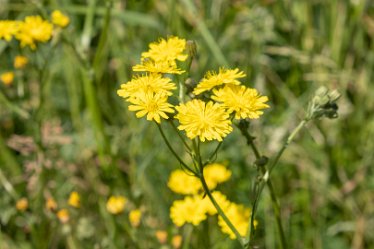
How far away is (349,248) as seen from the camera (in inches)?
81.1

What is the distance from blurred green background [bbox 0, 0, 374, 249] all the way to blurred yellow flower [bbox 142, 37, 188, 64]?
482 mm

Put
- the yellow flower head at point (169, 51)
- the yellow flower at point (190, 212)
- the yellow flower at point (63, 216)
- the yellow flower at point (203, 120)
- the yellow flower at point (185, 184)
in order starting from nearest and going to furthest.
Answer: the yellow flower at point (203, 120)
the yellow flower head at point (169, 51)
the yellow flower at point (190, 212)
the yellow flower at point (185, 184)
the yellow flower at point (63, 216)

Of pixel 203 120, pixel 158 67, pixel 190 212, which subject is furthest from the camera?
pixel 190 212

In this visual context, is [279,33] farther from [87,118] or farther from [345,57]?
[87,118]

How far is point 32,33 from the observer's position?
1756 mm

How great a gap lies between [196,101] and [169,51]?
172mm

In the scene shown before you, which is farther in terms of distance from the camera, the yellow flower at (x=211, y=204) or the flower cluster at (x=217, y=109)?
the yellow flower at (x=211, y=204)

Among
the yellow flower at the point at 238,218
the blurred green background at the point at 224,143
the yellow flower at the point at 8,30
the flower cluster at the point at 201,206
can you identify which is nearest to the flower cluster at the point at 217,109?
the flower cluster at the point at 201,206

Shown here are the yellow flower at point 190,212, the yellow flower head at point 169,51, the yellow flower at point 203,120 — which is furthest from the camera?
the yellow flower at point 190,212

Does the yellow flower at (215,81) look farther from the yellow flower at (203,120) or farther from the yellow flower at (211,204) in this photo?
the yellow flower at (211,204)

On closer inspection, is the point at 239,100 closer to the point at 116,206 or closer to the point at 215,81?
the point at 215,81

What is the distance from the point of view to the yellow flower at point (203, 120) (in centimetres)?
109

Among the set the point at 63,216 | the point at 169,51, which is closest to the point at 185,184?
the point at 63,216

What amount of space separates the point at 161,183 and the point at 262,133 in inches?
16.5
